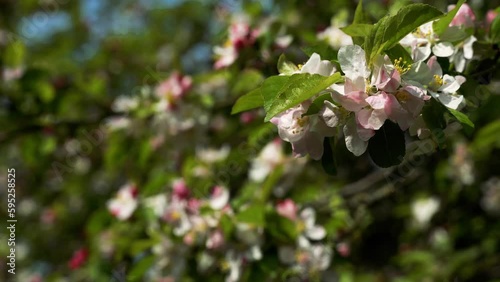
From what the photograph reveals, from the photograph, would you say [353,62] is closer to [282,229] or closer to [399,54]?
[399,54]

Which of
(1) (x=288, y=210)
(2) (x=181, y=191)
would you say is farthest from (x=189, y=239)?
(1) (x=288, y=210)

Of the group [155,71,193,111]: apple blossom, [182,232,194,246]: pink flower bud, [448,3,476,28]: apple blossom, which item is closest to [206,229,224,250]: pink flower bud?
[182,232,194,246]: pink flower bud

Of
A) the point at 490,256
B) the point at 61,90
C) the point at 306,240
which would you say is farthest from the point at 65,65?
the point at 490,256

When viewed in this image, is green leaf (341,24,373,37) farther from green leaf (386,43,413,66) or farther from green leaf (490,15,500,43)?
green leaf (490,15,500,43)

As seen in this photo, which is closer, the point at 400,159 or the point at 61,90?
the point at 400,159

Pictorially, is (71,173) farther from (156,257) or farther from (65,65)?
(156,257)

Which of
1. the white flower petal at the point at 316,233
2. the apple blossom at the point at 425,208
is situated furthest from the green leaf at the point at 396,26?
the apple blossom at the point at 425,208

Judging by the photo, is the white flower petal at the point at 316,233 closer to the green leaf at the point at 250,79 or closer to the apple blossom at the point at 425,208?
the green leaf at the point at 250,79
